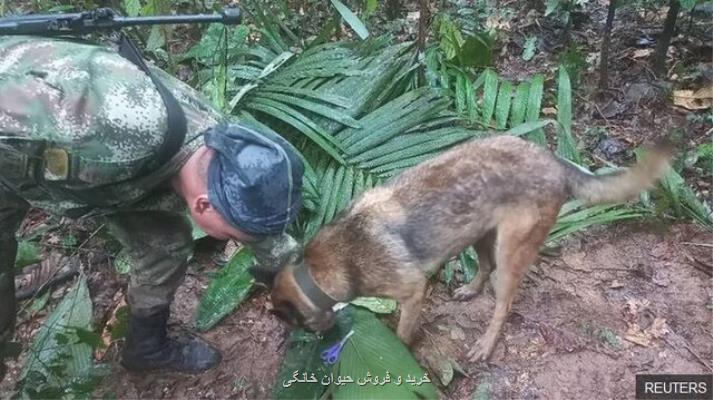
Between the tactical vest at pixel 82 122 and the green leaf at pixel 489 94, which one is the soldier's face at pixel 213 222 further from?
the green leaf at pixel 489 94

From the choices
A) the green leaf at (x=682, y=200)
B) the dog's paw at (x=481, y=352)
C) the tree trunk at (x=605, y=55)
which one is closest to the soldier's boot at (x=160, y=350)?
the dog's paw at (x=481, y=352)

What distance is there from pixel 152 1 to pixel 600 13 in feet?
15.0

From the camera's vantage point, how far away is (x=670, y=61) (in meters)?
5.84

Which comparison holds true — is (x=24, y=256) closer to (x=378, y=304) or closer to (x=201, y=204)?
(x=201, y=204)

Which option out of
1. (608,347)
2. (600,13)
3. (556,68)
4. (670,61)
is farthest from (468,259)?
(600,13)

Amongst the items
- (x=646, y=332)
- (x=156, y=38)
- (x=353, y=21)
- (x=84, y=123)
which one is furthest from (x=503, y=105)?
(x=84, y=123)

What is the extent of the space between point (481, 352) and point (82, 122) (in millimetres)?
2465

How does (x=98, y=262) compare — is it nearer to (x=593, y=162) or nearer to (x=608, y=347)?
(x=608, y=347)

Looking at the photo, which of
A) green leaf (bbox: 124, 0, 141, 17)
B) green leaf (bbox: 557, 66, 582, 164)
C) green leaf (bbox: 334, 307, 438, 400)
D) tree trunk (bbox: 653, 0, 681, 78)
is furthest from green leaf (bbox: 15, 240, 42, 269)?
tree trunk (bbox: 653, 0, 681, 78)

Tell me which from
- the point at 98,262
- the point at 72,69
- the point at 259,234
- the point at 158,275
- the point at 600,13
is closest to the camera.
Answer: the point at 72,69

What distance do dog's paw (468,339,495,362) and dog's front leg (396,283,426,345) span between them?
1.25 feet

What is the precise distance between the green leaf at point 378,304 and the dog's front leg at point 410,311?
0.88 ft

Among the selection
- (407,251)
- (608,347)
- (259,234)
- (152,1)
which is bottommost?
(608,347)

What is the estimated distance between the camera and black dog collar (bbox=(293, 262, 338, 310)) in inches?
126
